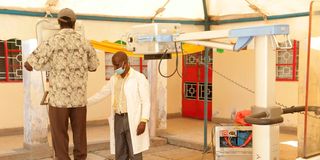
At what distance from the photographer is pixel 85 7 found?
5840 mm

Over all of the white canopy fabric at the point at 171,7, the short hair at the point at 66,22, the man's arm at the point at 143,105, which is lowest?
the man's arm at the point at 143,105

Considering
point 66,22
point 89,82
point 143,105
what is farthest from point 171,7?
point 66,22

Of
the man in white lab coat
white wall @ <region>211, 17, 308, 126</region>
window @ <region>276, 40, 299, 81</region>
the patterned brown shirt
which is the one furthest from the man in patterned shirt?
window @ <region>276, 40, 299, 81</region>

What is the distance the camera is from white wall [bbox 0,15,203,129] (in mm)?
5305

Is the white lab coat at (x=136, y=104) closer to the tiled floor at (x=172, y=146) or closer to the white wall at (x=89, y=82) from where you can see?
the white wall at (x=89, y=82)

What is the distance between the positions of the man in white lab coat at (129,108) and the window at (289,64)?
4.57m

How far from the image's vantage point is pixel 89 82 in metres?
8.73

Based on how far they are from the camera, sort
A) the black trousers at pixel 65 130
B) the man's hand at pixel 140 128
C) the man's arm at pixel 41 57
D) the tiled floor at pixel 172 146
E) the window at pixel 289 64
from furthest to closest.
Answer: the window at pixel 289 64
the tiled floor at pixel 172 146
the man's hand at pixel 140 128
the black trousers at pixel 65 130
the man's arm at pixel 41 57

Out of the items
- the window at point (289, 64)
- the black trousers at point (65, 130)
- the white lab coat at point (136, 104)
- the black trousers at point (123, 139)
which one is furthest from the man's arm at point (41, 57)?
the window at point (289, 64)

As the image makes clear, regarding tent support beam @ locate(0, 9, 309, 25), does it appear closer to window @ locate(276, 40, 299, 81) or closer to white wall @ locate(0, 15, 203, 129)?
white wall @ locate(0, 15, 203, 129)

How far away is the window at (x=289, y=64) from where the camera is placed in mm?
8062

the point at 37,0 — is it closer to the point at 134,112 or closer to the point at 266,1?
the point at 134,112

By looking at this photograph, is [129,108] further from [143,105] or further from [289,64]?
[289,64]

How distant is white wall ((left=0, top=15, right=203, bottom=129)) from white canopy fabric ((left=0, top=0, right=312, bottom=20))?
0.17 metres
